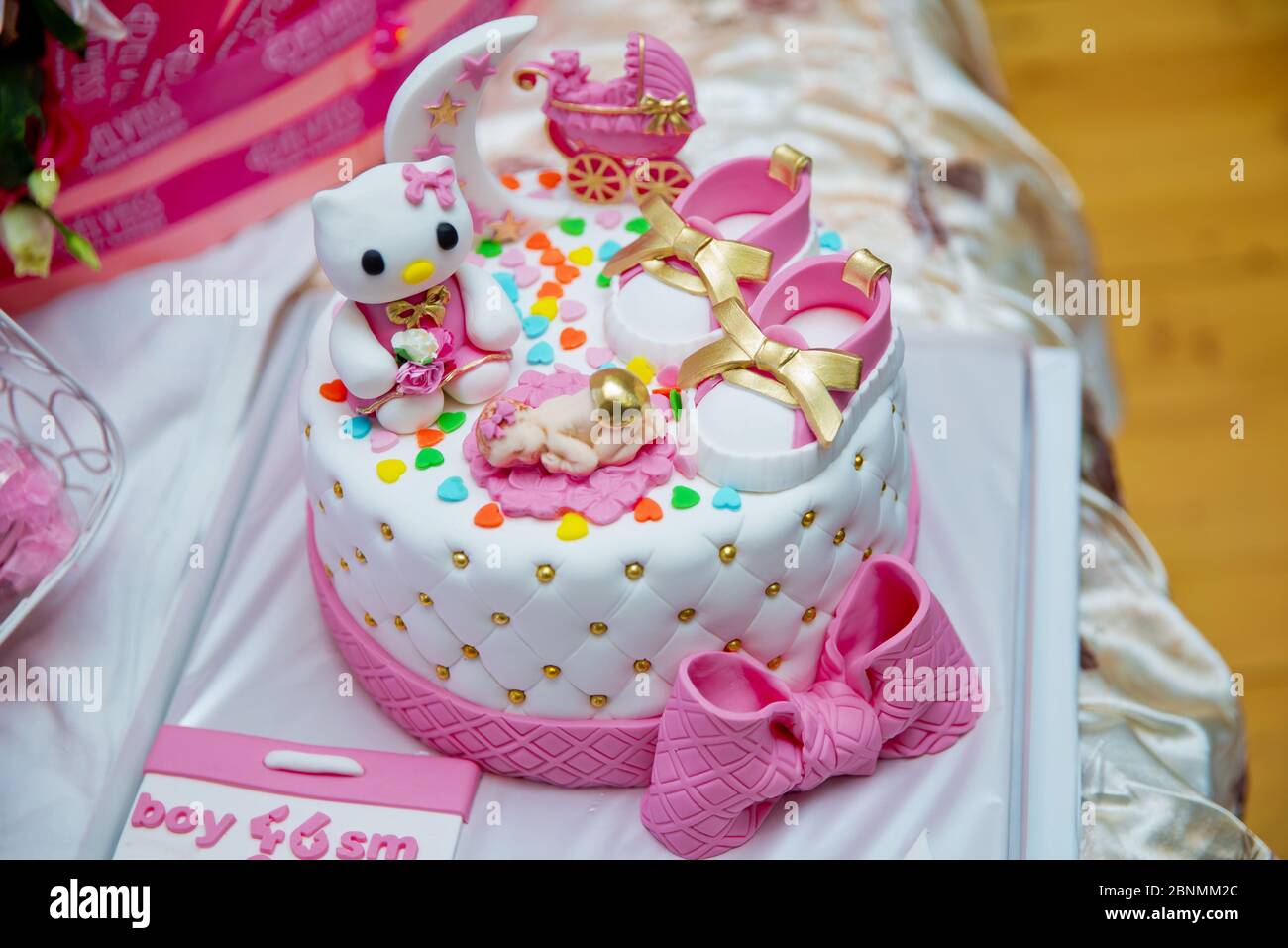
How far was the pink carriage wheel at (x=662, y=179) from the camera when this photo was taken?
1773 mm

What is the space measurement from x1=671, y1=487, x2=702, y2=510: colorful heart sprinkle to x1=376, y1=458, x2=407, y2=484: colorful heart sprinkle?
281mm

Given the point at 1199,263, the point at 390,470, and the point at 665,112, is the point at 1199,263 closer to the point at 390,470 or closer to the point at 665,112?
the point at 665,112

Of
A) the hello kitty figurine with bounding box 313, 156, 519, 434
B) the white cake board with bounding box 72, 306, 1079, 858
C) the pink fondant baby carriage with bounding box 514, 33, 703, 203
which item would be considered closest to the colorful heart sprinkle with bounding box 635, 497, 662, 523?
the hello kitty figurine with bounding box 313, 156, 519, 434

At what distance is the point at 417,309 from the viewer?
1511mm

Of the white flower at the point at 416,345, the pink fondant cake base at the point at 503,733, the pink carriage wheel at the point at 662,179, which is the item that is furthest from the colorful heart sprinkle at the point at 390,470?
the pink carriage wheel at the point at 662,179

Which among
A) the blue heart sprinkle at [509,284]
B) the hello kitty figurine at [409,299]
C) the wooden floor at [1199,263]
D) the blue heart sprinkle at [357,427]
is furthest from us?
the wooden floor at [1199,263]

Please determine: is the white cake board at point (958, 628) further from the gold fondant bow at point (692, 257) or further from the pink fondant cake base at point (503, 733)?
the gold fondant bow at point (692, 257)

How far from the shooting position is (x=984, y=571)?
1.79 metres

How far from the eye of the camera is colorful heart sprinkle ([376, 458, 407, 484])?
1.49 meters

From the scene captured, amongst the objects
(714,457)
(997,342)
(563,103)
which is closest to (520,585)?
(714,457)

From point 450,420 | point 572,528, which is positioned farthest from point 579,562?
point 450,420

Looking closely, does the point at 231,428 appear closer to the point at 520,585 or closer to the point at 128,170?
the point at 128,170

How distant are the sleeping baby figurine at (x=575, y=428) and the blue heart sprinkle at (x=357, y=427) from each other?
5.5 inches

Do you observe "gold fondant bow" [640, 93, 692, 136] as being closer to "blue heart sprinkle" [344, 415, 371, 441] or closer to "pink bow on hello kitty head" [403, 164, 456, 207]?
"pink bow on hello kitty head" [403, 164, 456, 207]
